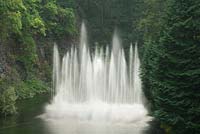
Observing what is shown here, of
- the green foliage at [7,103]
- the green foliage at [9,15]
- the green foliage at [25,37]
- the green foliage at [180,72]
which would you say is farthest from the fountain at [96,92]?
the green foliage at [180,72]

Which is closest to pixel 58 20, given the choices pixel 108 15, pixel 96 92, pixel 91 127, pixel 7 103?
pixel 108 15

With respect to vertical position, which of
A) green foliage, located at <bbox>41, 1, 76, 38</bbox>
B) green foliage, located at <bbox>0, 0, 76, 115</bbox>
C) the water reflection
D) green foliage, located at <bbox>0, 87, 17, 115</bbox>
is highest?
green foliage, located at <bbox>41, 1, 76, 38</bbox>

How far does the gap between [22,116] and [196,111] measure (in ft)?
45.4

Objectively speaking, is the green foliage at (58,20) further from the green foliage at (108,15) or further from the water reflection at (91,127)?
the water reflection at (91,127)

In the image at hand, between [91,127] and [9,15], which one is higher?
[9,15]

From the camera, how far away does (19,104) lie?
3228 cm

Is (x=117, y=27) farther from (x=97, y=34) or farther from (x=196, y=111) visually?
(x=196, y=111)

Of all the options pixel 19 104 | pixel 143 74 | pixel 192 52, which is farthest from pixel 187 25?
pixel 19 104

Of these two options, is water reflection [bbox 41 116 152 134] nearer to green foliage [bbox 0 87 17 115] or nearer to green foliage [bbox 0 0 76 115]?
green foliage [bbox 0 87 17 115]

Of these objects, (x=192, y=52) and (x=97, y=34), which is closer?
(x=192, y=52)

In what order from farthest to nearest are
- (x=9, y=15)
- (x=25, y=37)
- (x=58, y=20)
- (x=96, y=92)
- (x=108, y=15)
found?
(x=108, y=15)
(x=58, y=20)
(x=25, y=37)
(x=9, y=15)
(x=96, y=92)

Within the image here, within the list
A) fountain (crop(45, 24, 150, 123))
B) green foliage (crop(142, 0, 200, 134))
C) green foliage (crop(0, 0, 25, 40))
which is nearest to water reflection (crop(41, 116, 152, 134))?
fountain (crop(45, 24, 150, 123))

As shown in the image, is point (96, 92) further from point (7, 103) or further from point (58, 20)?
point (58, 20)

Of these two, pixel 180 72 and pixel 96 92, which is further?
pixel 96 92
